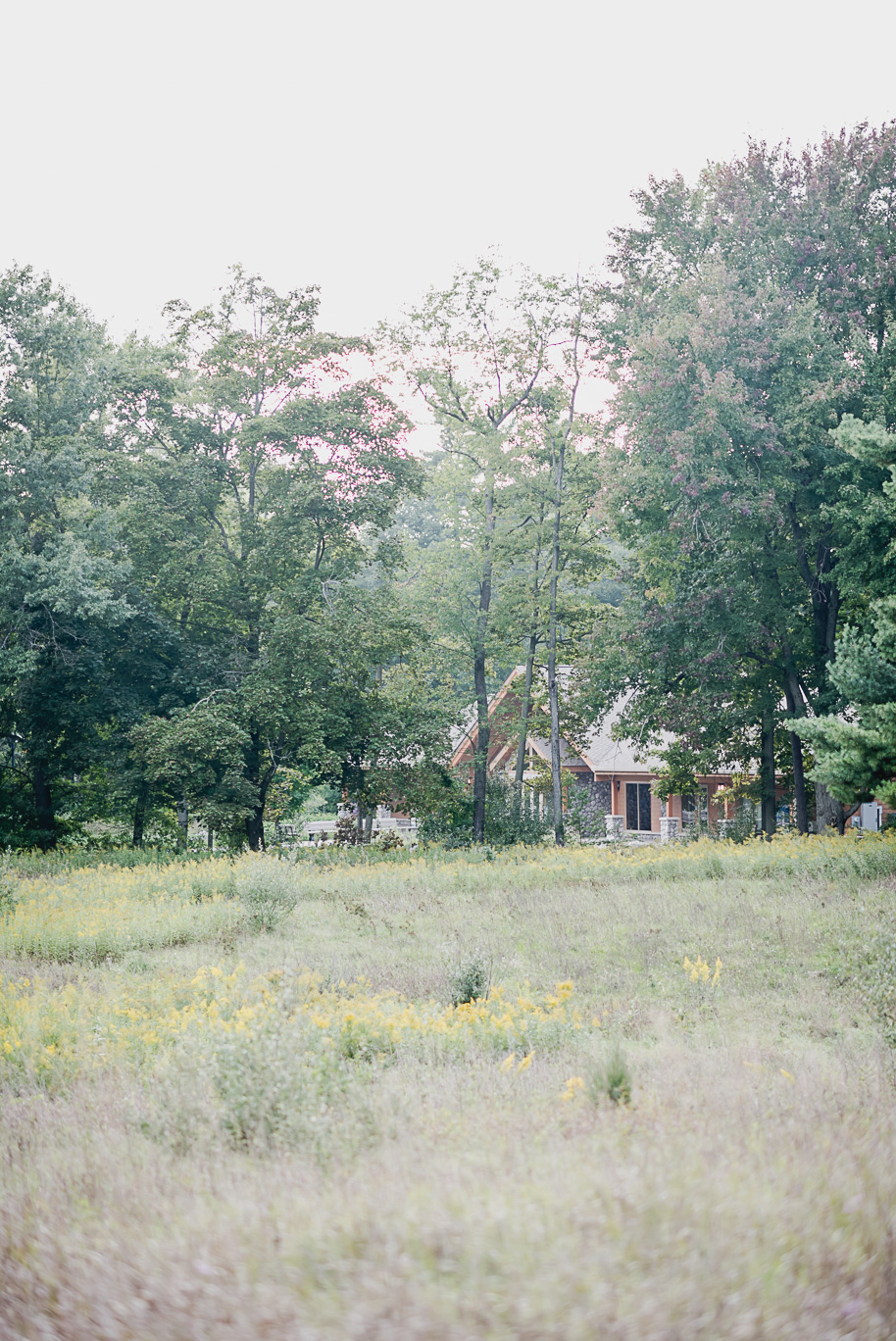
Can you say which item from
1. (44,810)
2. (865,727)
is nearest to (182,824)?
(44,810)

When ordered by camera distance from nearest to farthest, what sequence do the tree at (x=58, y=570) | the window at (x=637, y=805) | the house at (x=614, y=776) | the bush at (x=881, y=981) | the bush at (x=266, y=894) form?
1. the bush at (x=881, y=981)
2. the bush at (x=266, y=894)
3. the tree at (x=58, y=570)
4. the house at (x=614, y=776)
5. the window at (x=637, y=805)

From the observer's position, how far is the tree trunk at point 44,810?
1173 inches

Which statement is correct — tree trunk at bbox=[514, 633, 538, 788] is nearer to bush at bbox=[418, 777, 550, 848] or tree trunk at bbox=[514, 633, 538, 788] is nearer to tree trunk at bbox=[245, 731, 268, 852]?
bush at bbox=[418, 777, 550, 848]

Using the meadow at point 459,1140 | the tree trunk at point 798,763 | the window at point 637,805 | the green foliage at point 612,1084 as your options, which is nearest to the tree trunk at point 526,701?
the window at point 637,805

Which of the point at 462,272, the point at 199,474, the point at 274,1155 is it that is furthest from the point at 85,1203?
the point at 462,272

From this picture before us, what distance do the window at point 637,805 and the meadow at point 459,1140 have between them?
1056 inches

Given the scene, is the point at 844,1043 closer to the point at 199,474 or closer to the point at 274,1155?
the point at 274,1155

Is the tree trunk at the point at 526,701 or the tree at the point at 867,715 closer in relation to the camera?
the tree at the point at 867,715

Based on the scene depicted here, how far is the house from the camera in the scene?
35594 mm

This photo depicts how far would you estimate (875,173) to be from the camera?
23.4 meters

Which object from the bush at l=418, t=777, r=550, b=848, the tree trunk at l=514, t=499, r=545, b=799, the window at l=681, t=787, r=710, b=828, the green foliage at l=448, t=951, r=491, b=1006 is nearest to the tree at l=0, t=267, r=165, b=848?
the bush at l=418, t=777, r=550, b=848

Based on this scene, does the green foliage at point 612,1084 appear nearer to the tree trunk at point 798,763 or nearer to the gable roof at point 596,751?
the tree trunk at point 798,763

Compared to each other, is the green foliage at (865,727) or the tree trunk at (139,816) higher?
the green foliage at (865,727)

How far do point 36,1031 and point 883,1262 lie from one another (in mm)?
6828
